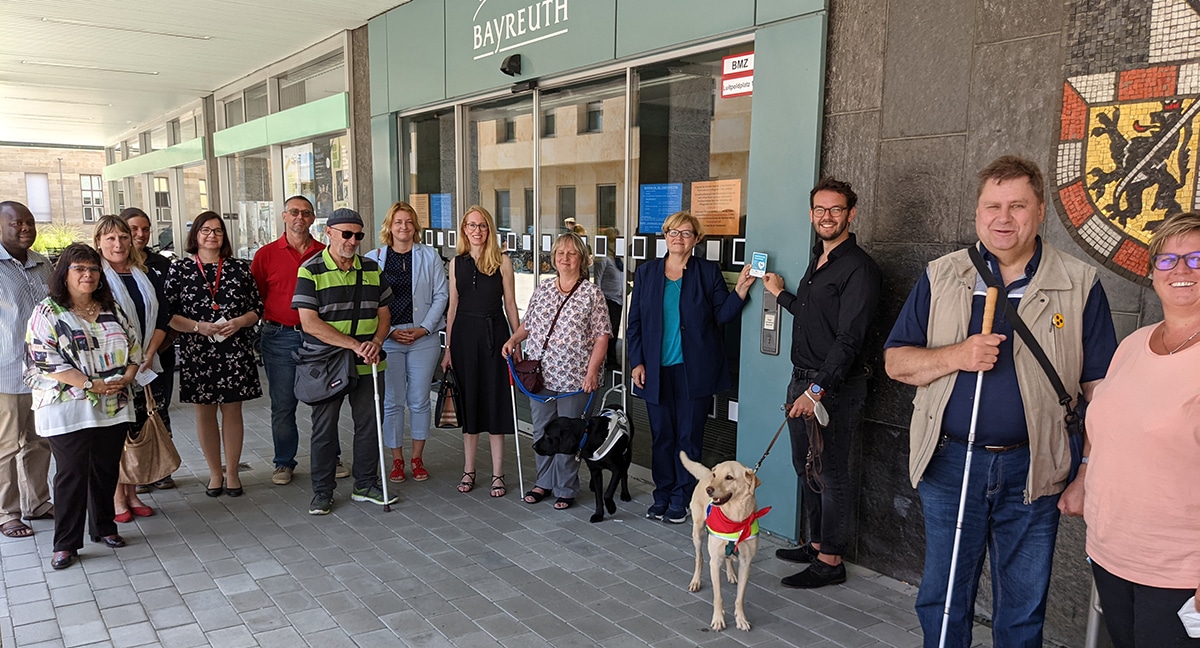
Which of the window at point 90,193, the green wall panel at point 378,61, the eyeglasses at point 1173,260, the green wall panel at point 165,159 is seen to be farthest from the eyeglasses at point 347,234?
the window at point 90,193

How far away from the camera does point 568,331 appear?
492cm

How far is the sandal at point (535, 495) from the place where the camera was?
17.0 ft

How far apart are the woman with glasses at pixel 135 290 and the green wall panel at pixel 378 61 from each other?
390cm

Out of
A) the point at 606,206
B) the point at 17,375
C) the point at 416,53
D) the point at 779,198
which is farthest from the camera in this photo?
the point at 416,53

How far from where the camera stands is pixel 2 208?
14.3ft

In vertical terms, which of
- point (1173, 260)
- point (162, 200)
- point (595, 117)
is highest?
point (595, 117)

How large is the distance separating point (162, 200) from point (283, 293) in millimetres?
13796

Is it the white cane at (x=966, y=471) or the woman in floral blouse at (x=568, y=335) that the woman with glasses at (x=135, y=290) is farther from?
the white cane at (x=966, y=471)

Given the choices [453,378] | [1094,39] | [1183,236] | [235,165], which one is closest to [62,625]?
[453,378]

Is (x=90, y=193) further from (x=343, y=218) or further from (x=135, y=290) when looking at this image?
(x=343, y=218)

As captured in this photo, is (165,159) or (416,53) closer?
(416,53)

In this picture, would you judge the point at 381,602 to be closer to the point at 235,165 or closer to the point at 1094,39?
the point at 1094,39

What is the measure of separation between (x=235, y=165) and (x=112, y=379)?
946 cm

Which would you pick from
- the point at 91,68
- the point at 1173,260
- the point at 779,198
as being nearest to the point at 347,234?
the point at 779,198
